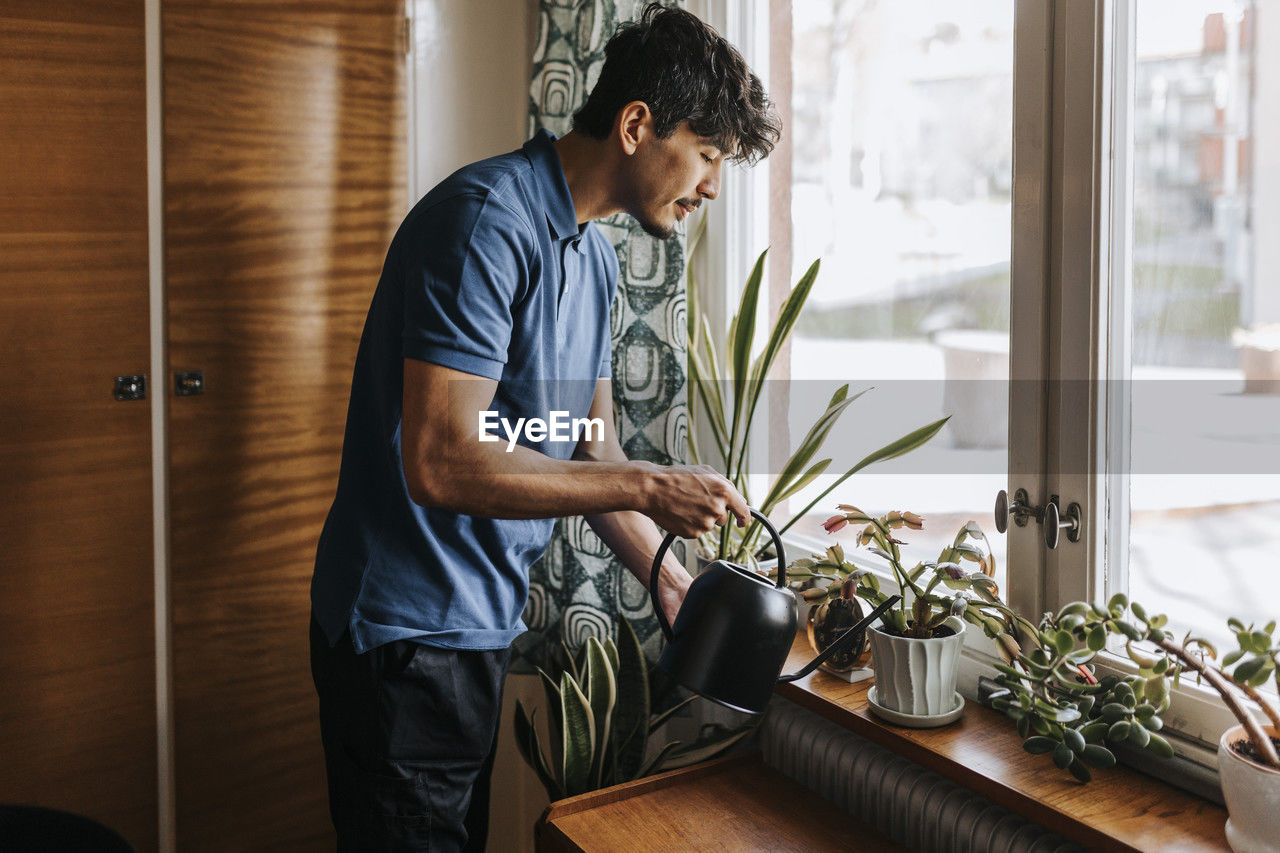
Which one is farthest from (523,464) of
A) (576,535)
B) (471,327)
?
(576,535)

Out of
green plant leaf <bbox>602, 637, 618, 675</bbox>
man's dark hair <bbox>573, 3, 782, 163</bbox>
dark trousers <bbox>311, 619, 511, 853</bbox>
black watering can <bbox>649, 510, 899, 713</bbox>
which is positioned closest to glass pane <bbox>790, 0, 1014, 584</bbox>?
man's dark hair <bbox>573, 3, 782, 163</bbox>

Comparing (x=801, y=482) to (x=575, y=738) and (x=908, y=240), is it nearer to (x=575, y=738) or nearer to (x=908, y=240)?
(x=908, y=240)

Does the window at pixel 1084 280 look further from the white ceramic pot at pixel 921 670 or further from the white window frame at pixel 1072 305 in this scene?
the white ceramic pot at pixel 921 670

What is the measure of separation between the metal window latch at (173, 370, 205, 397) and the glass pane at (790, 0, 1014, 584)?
1218 mm

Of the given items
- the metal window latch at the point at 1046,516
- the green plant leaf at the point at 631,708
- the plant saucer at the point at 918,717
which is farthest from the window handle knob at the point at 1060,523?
the green plant leaf at the point at 631,708

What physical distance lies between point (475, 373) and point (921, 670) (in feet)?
2.60

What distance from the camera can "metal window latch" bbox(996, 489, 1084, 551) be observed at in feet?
4.76

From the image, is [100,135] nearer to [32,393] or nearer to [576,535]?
[32,393]

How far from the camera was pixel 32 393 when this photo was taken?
5.90ft

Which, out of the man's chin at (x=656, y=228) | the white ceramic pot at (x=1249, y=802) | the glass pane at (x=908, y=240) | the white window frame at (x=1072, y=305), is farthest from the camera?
the glass pane at (x=908, y=240)

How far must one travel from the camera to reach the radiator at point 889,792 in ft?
4.66

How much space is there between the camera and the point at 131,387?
190cm

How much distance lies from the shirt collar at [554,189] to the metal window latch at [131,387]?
956 millimetres

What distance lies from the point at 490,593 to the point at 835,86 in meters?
1.21
